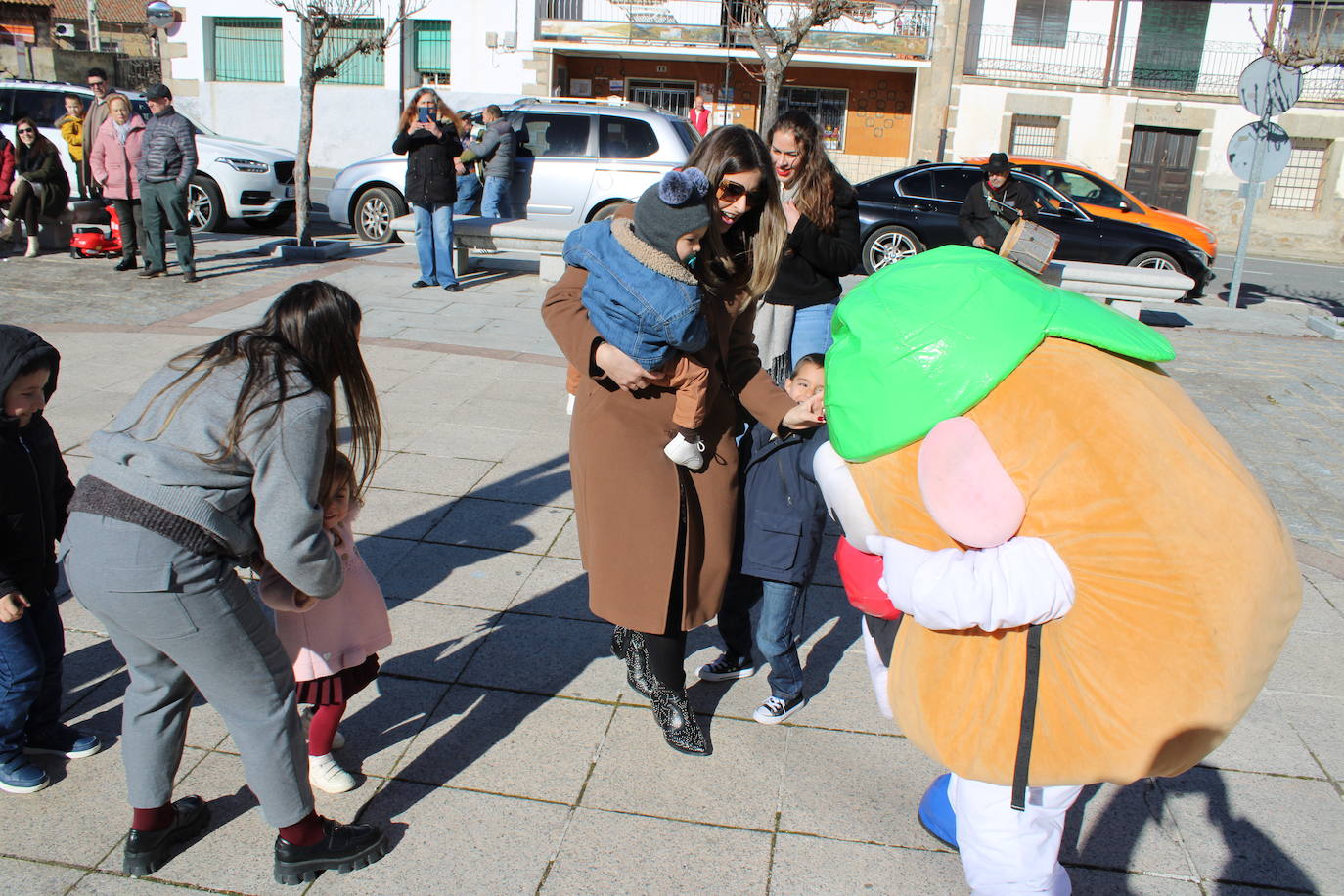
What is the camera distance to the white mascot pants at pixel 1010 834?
212 centimetres

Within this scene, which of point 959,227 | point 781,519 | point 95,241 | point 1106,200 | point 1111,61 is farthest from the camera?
point 1111,61

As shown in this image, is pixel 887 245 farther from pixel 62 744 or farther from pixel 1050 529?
pixel 1050 529

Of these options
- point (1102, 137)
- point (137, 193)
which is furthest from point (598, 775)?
point (1102, 137)

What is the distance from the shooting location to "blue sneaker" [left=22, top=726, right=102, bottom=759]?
303 cm

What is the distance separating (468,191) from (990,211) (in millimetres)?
5694

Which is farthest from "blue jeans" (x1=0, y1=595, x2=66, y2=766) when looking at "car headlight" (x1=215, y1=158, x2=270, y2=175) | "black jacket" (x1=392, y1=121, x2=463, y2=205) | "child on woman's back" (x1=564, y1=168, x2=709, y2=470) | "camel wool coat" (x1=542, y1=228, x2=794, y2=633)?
"car headlight" (x1=215, y1=158, x2=270, y2=175)

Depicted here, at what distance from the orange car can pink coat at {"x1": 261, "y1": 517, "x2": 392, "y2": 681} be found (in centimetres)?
1242

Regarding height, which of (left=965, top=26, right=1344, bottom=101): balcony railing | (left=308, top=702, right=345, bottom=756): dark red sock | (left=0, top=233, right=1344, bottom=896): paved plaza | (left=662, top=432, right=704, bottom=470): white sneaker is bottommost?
(left=0, top=233, right=1344, bottom=896): paved plaza

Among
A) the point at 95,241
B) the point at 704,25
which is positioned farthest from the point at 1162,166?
the point at 95,241

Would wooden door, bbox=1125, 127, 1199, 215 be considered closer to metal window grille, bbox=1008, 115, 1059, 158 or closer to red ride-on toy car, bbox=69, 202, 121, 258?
metal window grille, bbox=1008, 115, 1059, 158

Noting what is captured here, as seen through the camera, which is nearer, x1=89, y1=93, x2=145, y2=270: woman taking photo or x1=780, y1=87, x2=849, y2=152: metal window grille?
x1=89, y1=93, x2=145, y2=270: woman taking photo

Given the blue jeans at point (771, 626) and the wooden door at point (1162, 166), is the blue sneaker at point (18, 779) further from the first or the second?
the wooden door at point (1162, 166)

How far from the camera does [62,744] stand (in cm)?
304

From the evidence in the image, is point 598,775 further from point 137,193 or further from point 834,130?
point 834,130
